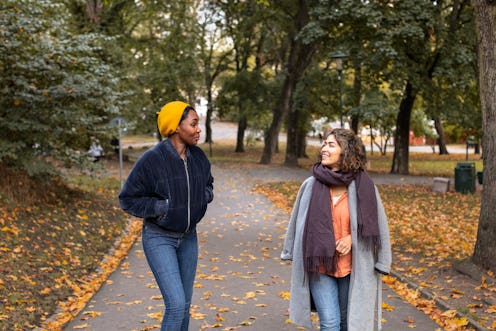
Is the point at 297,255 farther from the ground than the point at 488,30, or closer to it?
closer to it

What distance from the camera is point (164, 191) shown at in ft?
14.5

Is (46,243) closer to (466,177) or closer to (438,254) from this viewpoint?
(438,254)

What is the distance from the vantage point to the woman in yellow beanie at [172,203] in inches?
173

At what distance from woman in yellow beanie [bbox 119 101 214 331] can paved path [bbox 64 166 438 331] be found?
1.95 metres

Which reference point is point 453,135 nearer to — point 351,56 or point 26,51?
point 351,56

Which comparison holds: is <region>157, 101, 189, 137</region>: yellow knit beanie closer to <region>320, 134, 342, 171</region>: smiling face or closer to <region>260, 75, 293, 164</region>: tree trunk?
<region>320, 134, 342, 171</region>: smiling face

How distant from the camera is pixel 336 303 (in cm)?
445

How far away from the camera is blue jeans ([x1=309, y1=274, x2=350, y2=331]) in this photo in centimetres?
438

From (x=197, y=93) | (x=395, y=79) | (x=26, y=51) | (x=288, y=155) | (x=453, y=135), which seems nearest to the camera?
(x=26, y=51)

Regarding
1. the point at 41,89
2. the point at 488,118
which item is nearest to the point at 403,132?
the point at 41,89

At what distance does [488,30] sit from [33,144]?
8.62 m

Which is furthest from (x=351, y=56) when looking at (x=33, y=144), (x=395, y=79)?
(x=33, y=144)

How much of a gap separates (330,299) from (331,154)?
0.96m

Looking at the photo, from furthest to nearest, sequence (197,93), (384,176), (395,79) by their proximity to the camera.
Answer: (197,93)
(384,176)
(395,79)
